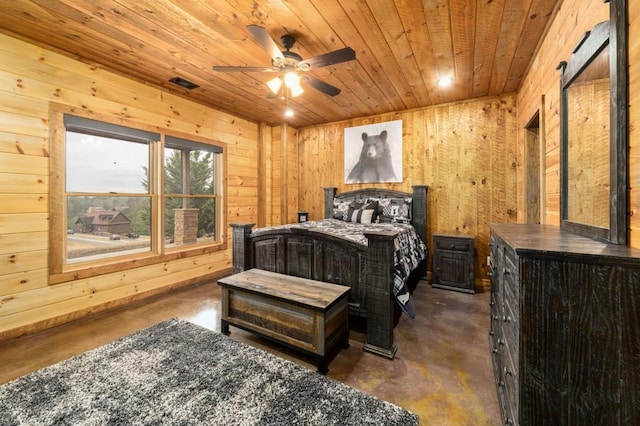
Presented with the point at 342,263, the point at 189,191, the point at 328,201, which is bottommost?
the point at 342,263

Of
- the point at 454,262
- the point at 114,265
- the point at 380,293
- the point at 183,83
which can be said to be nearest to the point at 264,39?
→ the point at 183,83

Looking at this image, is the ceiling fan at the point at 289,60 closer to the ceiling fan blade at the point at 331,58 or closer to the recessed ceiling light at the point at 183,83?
the ceiling fan blade at the point at 331,58

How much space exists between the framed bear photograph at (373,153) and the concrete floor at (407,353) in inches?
83.9

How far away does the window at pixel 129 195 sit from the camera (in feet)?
9.21

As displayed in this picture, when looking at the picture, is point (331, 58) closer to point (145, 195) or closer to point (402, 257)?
point (402, 257)

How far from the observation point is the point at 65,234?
2.77m

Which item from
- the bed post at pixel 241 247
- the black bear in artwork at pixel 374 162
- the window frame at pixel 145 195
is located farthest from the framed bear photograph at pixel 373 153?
the bed post at pixel 241 247

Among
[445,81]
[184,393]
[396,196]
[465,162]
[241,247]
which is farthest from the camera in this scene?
[396,196]

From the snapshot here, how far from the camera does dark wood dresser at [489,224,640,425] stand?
87 cm

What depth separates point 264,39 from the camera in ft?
6.49

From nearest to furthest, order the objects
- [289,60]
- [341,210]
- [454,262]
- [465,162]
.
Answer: [289,60] → [454,262] → [465,162] → [341,210]

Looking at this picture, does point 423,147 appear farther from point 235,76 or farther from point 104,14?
point 104,14

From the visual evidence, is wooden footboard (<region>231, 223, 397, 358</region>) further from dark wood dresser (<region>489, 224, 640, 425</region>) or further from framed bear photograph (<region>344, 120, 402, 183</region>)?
framed bear photograph (<region>344, 120, 402, 183</region>)

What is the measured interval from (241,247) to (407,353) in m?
1.93
